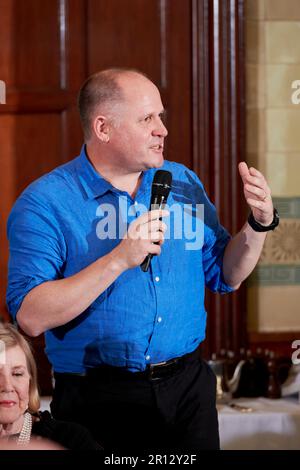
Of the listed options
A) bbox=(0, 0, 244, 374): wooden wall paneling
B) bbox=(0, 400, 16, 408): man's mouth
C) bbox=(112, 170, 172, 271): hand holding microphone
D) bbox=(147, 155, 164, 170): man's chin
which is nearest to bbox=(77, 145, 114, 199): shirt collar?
bbox=(147, 155, 164, 170): man's chin

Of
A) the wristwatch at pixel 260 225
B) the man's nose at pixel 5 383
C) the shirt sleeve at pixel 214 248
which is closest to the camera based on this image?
the man's nose at pixel 5 383

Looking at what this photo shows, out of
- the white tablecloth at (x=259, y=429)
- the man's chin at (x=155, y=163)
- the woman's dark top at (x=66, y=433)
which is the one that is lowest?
the white tablecloth at (x=259, y=429)

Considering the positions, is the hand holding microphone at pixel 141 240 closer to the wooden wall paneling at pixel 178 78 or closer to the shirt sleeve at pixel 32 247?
the shirt sleeve at pixel 32 247

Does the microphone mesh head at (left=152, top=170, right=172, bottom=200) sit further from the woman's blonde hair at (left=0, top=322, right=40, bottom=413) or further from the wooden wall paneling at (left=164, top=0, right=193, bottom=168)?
the wooden wall paneling at (left=164, top=0, right=193, bottom=168)

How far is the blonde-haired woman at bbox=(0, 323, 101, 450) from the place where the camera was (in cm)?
175

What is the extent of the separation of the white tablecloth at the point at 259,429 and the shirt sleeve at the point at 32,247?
1.27 metres

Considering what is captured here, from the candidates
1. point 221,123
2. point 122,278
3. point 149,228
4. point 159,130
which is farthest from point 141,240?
point 221,123

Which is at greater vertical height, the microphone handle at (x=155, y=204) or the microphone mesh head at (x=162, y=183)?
the microphone mesh head at (x=162, y=183)

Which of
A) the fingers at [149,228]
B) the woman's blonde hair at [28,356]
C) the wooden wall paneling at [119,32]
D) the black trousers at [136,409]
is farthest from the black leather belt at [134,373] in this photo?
the wooden wall paneling at [119,32]

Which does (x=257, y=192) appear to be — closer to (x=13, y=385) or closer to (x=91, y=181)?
(x=91, y=181)

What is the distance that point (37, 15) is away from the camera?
3104 millimetres

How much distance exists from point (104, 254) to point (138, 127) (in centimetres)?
31

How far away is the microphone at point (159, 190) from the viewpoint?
5.79 ft

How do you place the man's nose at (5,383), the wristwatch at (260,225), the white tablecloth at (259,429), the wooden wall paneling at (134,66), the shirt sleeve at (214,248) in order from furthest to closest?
1. the wooden wall paneling at (134,66)
2. the white tablecloth at (259,429)
3. the shirt sleeve at (214,248)
4. the wristwatch at (260,225)
5. the man's nose at (5,383)
